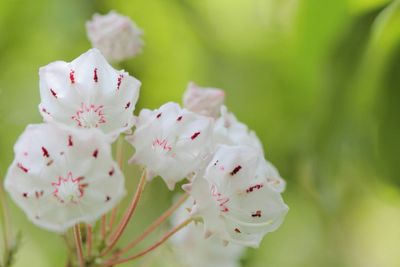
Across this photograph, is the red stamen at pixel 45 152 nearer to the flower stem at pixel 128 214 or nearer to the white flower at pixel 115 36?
the flower stem at pixel 128 214

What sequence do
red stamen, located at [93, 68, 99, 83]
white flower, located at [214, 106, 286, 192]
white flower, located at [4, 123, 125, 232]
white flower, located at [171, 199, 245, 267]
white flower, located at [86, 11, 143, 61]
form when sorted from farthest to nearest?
white flower, located at [171, 199, 245, 267]
white flower, located at [86, 11, 143, 61]
white flower, located at [214, 106, 286, 192]
red stamen, located at [93, 68, 99, 83]
white flower, located at [4, 123, 125, 232]

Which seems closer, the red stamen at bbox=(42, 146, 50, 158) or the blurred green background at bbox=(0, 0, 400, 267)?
the red stamen at bbox=(42, 146, 50, 158)

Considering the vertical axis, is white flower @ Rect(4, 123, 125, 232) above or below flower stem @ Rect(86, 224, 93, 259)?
above

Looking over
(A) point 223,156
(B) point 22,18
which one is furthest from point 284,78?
(A) point 223,156

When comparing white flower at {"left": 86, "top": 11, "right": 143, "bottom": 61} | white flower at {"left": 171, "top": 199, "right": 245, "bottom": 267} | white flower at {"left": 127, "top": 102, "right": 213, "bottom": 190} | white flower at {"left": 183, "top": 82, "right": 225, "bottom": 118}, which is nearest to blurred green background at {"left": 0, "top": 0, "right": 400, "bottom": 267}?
white flower at {"left": 171, "top": 199, "right": 245, "bottom": 267}

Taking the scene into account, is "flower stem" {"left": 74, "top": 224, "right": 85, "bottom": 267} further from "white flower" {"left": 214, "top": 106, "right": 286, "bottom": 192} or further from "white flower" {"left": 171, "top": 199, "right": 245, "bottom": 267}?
"white flower" {"left": 171, "top": 199, "right": 245, "bottom": 267}

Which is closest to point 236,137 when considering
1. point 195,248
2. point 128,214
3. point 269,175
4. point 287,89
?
point 269,175
